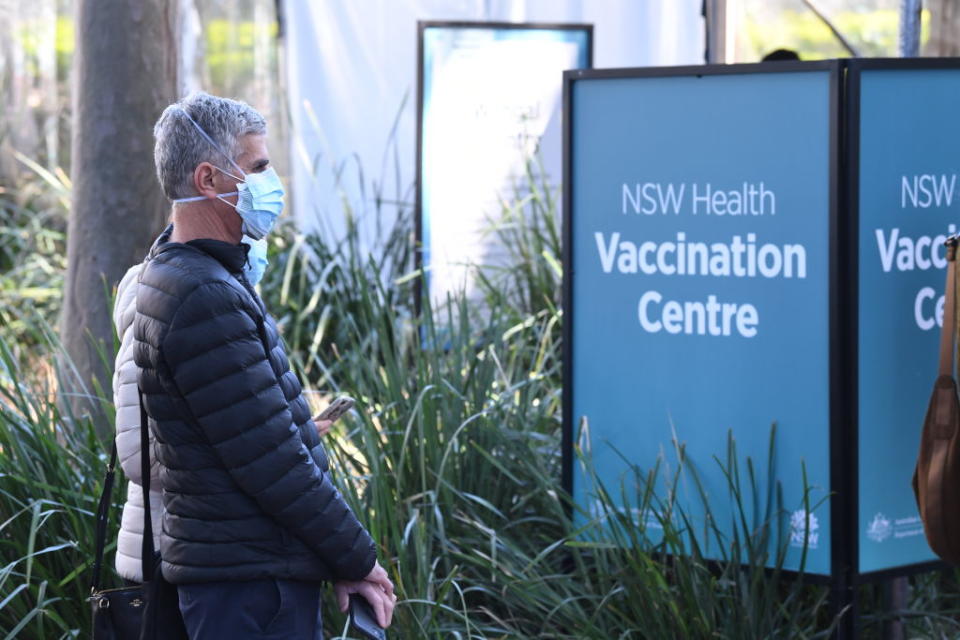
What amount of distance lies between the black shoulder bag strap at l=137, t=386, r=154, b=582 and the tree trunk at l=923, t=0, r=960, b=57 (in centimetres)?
667

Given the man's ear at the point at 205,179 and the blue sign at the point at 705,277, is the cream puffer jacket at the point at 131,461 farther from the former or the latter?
the blue sign at the point at 705,277

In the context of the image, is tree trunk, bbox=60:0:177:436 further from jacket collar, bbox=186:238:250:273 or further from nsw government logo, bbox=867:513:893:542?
nsw government logo, bbox=867:513:893:542

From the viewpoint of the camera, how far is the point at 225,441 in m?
2.77

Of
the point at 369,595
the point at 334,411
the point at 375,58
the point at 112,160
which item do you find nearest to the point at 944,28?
the point at 375,58

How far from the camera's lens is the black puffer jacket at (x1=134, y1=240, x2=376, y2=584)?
9.08ft

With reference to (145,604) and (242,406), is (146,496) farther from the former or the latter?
(242,406)

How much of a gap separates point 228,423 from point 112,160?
8.68ft

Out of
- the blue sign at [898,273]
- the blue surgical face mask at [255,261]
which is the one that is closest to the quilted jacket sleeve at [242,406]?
the blue surgical face mask at [255,261]

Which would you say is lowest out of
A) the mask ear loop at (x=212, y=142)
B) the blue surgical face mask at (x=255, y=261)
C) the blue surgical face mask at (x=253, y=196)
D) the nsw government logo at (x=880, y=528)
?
the nsw government logo at (x=880, y=528)

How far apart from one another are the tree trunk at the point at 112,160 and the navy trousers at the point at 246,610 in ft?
7.80

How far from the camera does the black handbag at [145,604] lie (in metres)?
2.96

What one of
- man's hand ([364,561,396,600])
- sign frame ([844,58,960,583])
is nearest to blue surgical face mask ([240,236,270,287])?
man's hand ([364,561,396,600])

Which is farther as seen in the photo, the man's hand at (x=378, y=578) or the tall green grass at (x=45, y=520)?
the tall green grass at (x=45, y=520)

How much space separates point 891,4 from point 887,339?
1604 inches
